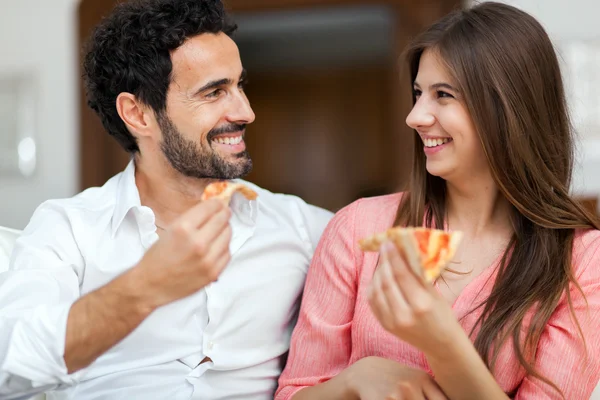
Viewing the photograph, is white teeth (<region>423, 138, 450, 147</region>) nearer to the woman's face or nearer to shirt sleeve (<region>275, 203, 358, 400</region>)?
the woman's face

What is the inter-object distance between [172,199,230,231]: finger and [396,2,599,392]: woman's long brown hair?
67 centimetres

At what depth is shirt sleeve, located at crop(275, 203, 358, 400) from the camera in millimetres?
1616

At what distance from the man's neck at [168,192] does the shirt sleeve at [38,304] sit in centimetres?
24

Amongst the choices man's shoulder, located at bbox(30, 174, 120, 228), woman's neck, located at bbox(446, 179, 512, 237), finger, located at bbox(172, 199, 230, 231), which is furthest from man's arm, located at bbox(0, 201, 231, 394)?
woman's neck, located at bbox(446, 179, 512, 237)

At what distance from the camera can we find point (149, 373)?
1673 mm

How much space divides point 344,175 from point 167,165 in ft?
18.0

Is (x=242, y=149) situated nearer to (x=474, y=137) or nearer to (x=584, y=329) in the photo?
(x=474, y=137)

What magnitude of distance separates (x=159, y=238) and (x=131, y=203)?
1.23 feet

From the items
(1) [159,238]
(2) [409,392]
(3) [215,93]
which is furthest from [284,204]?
(2) [409,392]

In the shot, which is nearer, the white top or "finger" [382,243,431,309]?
"finger" [382,243,431,309]

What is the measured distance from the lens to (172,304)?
5.50 feet

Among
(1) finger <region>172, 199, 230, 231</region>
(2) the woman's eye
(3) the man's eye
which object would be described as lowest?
(1) finger <region>172, 199, 230, 231</region>

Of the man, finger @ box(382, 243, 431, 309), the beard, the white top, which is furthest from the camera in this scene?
the beard

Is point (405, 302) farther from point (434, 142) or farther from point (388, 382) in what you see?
point (434, 142)
